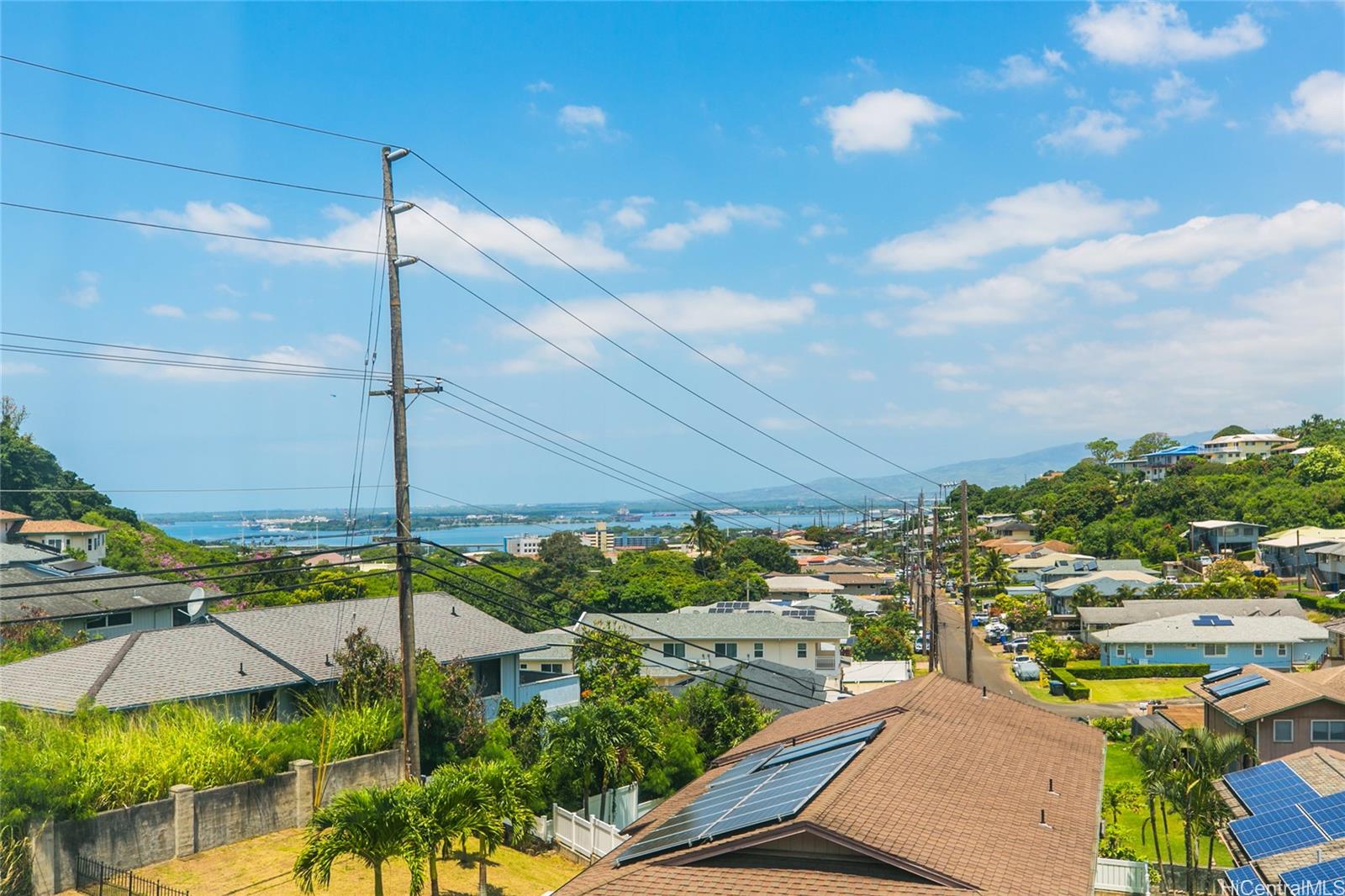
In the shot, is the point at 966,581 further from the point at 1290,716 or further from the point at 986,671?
the point at 986,671

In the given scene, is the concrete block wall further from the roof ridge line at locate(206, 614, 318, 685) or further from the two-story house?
the two-story house

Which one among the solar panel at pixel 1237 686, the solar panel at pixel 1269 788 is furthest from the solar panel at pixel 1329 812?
the solar panel at pixel 1237 686

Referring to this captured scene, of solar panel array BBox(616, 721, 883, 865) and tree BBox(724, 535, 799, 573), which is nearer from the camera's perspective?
solar panel array BBox(616, 721, 883, 865)

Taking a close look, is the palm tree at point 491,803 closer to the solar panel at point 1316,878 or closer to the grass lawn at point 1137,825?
the grass lawn at point 1137,825

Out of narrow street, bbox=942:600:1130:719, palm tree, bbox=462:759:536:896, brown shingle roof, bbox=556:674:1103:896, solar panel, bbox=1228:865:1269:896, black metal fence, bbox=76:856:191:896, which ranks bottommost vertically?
narrow street, bbox=942:600:1130:719

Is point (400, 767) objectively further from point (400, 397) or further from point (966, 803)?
point (966, 803)

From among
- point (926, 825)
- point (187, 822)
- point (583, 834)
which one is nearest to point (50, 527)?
point (187, 822)

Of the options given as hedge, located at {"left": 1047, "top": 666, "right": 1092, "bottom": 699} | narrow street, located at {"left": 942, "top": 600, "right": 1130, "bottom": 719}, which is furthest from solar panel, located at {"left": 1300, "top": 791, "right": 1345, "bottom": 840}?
hedge, located at {"left": 1047, "top": 666, "right": 1092, "bottom": 699}
